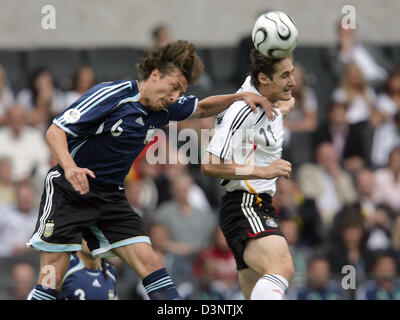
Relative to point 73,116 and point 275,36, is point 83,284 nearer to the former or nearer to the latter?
point 73,116

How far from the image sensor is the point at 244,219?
21.1 feet

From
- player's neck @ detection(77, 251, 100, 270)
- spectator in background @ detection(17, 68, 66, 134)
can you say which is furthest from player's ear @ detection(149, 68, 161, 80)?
spectator in background @ detection(17, 68, 66, 134)

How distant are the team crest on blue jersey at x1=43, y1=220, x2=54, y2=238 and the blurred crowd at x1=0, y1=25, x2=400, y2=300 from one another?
2.12 metres

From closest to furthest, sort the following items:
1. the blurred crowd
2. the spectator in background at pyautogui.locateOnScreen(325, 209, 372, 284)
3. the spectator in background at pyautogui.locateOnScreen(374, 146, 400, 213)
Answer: the blurred crowd
the spectator in background at pyautogui.locateOnScreen(325, 209, 372, 284)
the spectator in background at pyautogui.locateOnScreen(374, 146, 400, 213)

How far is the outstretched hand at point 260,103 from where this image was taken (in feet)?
20.7

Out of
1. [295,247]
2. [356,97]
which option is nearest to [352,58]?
[356,97]

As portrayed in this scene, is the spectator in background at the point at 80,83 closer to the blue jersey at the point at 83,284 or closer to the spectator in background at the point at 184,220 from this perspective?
the spectator in background at the point at 184,220

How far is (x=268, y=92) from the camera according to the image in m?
6.51

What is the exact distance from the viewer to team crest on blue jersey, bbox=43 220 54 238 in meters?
6.20

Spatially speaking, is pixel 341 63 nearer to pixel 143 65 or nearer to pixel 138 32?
pixel 138 32

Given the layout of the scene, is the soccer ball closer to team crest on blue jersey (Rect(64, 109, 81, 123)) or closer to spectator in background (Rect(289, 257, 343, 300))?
team crest on blue jersey (Rect(64, 109, 81, 123))

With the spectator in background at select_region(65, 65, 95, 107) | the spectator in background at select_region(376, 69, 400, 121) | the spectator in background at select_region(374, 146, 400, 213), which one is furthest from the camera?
the spectator in background at select_region(376, 69, 400, 121)
